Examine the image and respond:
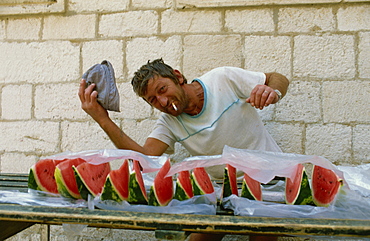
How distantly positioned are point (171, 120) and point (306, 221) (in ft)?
5.74

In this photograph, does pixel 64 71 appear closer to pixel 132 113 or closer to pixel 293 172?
Answer: pixel 132 113

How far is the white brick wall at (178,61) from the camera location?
3.50 meters

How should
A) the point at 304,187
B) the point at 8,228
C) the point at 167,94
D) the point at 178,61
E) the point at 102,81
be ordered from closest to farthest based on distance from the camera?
the point at 304,187 < the point at 8,228 < the point at 102,81 < the point at 167,94 < the point at 178,61

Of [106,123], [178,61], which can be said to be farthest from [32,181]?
[178,61]

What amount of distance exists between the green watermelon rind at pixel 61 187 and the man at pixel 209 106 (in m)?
0.92

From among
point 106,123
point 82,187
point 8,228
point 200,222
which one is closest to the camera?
point 200,222

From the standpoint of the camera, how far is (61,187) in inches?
67.6

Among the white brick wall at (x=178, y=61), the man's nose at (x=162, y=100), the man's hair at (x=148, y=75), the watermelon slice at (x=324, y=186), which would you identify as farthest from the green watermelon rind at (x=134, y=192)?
the white brick wall at (x=178, y=61)

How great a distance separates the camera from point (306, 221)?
1338mm

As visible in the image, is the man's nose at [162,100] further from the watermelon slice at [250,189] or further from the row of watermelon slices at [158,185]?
the watermelon slice at [250,189]

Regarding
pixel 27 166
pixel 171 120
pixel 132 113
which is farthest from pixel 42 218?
pixel 27 166

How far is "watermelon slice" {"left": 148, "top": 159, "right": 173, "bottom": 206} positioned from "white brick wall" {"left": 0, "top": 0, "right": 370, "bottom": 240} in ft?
6.26

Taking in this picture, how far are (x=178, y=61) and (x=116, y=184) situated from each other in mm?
2372

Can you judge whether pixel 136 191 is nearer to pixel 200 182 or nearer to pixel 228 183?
pixel 200 182
